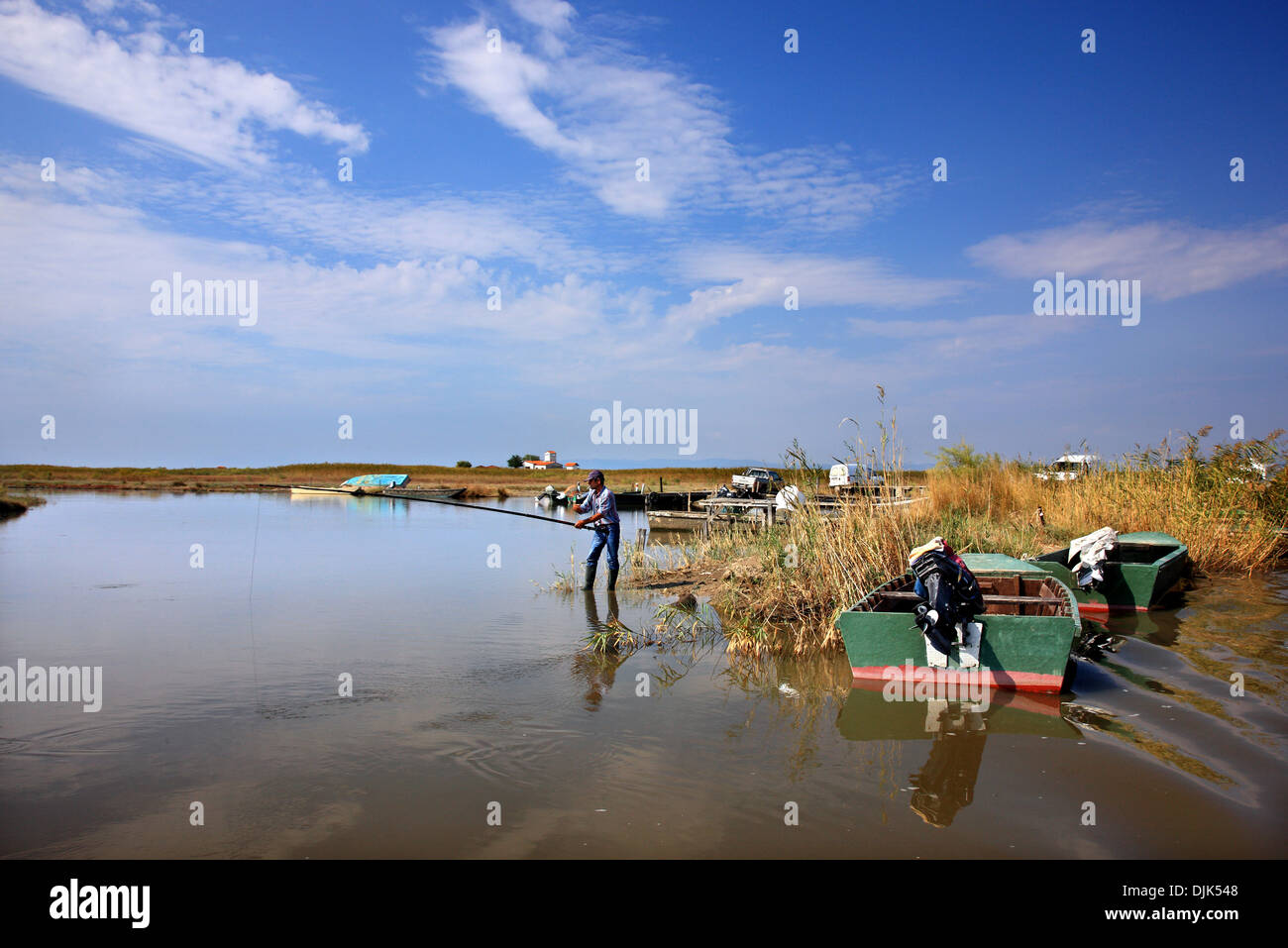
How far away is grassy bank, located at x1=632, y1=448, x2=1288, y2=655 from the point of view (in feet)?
32.7

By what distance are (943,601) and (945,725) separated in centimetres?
105

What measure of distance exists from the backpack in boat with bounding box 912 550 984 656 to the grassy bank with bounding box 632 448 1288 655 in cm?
219

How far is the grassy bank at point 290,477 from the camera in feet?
191

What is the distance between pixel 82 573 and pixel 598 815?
54.3ft

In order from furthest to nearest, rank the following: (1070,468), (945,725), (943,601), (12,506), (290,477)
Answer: (290,477), (12,506), (1070,468), (943,601), (945,725)

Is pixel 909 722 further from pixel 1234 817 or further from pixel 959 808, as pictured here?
pixel 1234 817

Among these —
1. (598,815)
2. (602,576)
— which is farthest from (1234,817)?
(602,576)

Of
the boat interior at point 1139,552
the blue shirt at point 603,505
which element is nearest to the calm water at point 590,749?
the blue shirt at point 603,505

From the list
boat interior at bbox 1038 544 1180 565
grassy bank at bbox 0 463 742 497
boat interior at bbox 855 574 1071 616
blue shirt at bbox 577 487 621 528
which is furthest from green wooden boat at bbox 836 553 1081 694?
grassy bank at bbox 0 463 742 497

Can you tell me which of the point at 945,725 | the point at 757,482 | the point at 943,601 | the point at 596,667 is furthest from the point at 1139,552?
the point at 757,482

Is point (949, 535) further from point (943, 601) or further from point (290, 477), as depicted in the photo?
Result: point (290, 477)

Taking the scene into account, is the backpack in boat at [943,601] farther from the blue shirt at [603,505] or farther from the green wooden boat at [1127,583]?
the blue shirt at [603,505]

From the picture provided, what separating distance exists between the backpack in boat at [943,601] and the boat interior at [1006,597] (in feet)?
1.97

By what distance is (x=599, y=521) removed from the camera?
13.3 metres
